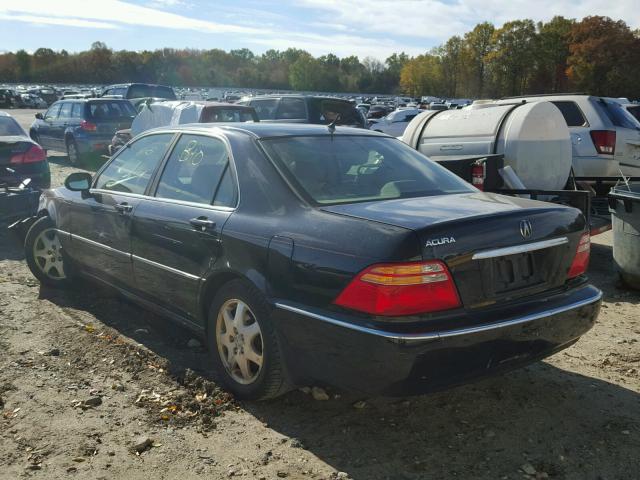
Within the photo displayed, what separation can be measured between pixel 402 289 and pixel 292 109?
10754 millimetres

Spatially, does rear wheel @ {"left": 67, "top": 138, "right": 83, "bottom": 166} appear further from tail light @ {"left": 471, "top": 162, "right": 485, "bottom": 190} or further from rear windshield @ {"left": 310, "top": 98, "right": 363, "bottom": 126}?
tail light @ {"left": 471, "top": 162, "right": 485, "bottom": 190}

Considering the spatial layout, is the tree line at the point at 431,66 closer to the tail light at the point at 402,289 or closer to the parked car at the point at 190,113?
the parked car at the point at 190,113

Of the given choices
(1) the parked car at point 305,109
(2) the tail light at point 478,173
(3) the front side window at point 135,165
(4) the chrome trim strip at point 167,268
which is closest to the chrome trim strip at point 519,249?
(4) the chrome trim strip at point 167,268

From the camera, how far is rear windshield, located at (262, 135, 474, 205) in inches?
143

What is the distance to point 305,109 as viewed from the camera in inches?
507

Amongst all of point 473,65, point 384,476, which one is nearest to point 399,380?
point 384,476

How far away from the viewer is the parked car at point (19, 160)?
8.68 meters

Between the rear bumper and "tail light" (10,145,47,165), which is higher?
"tail light" (10,145,47,165)

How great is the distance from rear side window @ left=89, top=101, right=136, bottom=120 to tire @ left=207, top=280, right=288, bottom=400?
45.6ft

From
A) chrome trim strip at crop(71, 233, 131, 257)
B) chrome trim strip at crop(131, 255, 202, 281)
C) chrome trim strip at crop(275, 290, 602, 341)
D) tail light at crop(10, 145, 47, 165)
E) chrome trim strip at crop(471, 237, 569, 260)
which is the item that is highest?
chrome trim strip at crop(471, 237, 569, 260)

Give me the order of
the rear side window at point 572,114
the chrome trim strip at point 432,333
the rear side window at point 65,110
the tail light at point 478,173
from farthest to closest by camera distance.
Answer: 1. the rear side window at point 65,110
2. the rear side window at point 572,114
3. the tail light at point 478,173
4. the chrome trim strip at point 432,333

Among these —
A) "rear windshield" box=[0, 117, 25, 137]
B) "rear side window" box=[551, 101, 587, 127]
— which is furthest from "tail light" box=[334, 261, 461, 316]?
"rear side window" box=[551, 101, 587, 127]

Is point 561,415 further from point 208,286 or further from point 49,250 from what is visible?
point 49,250

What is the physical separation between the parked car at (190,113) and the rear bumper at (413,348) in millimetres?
8009
